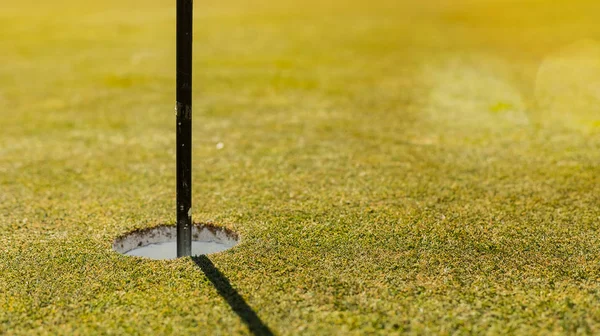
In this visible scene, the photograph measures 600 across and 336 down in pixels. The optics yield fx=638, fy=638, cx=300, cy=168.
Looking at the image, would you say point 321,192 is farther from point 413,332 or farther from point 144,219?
point 413,332

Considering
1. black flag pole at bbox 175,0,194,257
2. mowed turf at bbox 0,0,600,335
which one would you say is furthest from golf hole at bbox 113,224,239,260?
black flag pole at bbox 175,0,194,257

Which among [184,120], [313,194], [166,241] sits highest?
[184,120]

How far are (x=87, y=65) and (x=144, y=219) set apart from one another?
8467 mm

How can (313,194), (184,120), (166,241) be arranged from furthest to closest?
(313,194) < (166,241) < (184,120)

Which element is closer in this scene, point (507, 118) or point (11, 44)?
point (507, 118)

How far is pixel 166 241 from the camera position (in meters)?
4.54

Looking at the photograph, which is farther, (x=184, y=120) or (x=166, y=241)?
(x=166, y=241)

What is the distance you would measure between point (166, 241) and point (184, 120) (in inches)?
46.3

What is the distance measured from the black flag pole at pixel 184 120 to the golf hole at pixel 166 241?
1.11 ft

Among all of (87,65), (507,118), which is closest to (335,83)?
(507,118)

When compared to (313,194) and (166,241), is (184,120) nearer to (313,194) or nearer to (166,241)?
(166,241)

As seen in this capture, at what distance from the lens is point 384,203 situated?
4926mm

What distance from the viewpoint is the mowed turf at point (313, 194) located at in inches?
132

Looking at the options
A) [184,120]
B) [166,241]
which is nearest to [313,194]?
[166,241]
